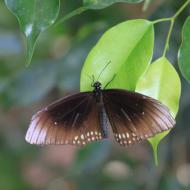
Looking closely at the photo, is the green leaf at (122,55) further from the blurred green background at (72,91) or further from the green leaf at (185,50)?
the blurred green background at (72,91)

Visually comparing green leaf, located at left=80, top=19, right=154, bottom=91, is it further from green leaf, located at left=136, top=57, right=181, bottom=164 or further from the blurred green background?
the blurred green background

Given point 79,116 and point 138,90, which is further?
point 79,116

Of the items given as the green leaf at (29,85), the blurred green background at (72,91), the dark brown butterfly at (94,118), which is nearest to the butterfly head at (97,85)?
the dark brown butterfly at (94,118)

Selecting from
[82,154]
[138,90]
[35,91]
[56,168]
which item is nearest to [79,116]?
[138,90]

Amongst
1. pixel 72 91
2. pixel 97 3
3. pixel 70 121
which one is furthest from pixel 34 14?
pixel 72 91

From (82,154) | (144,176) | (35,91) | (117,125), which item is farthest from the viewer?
(144,176)

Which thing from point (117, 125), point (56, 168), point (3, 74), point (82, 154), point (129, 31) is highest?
point (129, 31)

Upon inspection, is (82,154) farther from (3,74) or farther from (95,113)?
(95,113)

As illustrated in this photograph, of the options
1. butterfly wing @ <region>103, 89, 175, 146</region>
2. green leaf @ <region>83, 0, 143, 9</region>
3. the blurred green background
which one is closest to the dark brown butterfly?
butterfly wing @ <region>103, 89, 175, 146</region>
